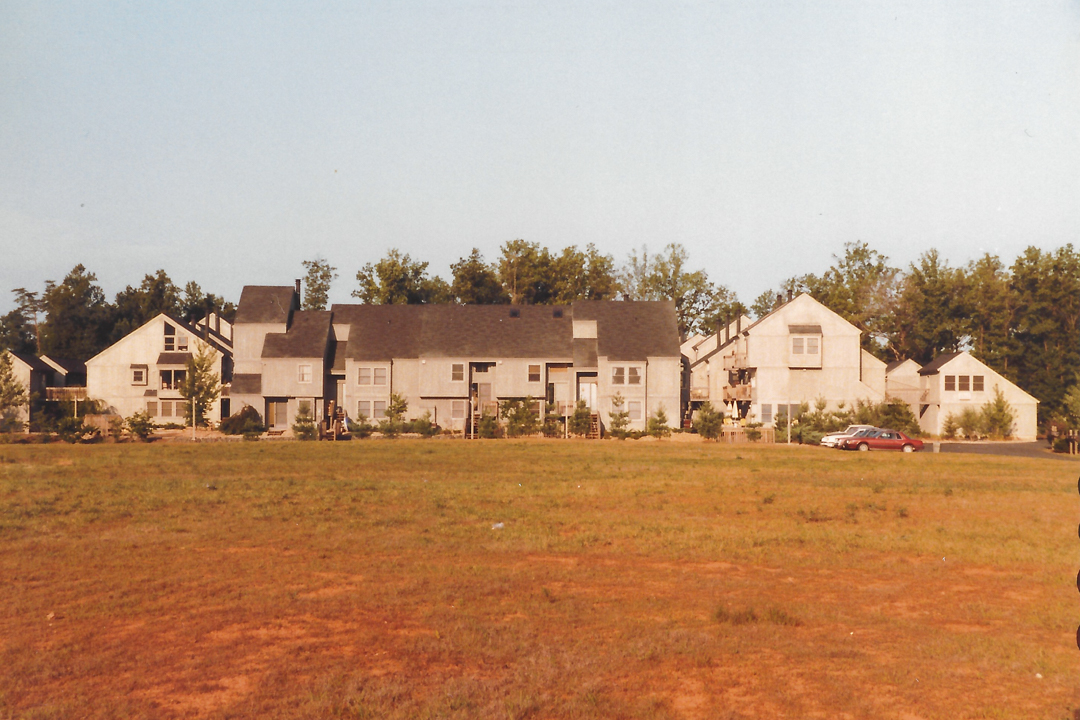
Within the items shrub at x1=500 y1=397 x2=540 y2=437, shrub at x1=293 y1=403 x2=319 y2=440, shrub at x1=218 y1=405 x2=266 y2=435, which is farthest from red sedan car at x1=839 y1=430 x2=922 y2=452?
shrub at x1=218 y1=405 x2=266 y2=435

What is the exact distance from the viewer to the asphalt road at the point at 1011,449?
52341 millimetres

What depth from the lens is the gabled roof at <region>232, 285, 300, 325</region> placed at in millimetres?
75438

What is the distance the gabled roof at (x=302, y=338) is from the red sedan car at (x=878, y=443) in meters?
40.6

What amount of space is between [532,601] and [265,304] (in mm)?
66356

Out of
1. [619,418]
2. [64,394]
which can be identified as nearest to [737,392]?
[619,418]

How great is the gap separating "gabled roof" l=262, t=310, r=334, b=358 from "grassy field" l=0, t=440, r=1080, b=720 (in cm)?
4226

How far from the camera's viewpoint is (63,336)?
10906 centimetres

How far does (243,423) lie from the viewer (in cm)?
6825

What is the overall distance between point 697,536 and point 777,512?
15.7ft

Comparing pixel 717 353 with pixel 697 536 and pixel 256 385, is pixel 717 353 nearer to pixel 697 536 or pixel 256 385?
pixel 256 385

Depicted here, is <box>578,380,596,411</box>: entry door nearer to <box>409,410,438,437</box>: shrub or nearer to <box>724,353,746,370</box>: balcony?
<box>724,353,746,370</box>: balcony

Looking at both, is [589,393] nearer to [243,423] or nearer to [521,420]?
[521,420]

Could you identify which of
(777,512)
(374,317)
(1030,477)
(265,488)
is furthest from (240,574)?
(374,317)

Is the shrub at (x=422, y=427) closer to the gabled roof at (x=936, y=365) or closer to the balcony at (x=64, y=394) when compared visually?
the balcony at (x=64, y=394)
